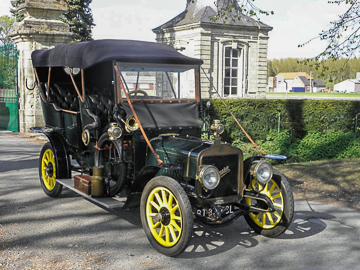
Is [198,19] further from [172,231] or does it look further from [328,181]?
[172,231]

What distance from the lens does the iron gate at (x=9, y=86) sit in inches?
597

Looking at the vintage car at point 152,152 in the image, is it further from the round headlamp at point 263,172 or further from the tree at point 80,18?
the tree at point 80,18

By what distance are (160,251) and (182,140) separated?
1.40 metres

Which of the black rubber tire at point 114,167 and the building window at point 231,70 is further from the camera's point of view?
the building window at point 231,70

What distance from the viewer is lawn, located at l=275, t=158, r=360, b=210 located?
25.4ft

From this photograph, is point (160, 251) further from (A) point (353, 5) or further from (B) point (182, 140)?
(A) point (353, 5)

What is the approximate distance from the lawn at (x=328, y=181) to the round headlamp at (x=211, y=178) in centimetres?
322

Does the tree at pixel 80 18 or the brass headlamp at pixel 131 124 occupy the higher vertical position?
the tree at pixel 80 18

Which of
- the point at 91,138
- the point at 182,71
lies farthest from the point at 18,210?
the point at 182,71

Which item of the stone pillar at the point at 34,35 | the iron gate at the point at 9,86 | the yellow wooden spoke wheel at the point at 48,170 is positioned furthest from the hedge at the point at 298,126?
the yellow wooden spoke wheel at the point at 48,170

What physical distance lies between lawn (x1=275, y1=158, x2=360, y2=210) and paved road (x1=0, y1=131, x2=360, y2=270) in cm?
59

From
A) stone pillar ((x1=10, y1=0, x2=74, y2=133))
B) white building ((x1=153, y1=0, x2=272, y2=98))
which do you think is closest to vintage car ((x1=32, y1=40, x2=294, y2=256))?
stone pillar ((x1=10, y1=0, x2=74, y2=133))

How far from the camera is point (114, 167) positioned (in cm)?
628

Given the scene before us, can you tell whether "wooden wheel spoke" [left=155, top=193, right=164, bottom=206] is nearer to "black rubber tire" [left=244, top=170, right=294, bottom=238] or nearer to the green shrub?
"black rubber tire" [left=244, top=170, right=294, bottom=238]
